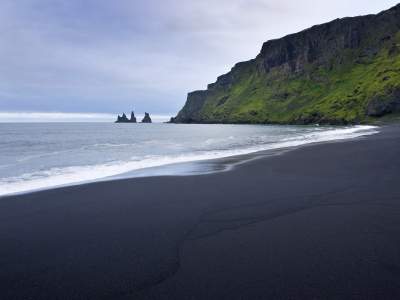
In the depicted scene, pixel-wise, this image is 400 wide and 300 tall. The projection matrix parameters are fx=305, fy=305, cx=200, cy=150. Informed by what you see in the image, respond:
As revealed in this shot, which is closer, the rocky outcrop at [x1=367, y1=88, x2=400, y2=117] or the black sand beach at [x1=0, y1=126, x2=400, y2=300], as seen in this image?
the black sand beach at [x1=0, y1=126, x2=400, y2=300]

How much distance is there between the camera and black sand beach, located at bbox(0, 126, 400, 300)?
17.5 ft

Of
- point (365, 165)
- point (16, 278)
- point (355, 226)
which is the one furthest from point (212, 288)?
point (365, 165)

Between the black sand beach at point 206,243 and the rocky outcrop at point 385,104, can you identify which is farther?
the rocky outcrop at point 385,104

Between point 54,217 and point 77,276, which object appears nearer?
point 77,276

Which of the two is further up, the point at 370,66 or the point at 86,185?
the point at 370,66

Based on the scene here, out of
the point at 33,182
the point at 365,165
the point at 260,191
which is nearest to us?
the point at 260,191

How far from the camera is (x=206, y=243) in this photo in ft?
24.0

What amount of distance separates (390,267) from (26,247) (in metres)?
7.98

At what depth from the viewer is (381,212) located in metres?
9.13

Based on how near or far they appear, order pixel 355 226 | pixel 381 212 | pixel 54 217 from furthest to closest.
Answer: pixel 54 217 < pixel 381 212 < pixel 355 226

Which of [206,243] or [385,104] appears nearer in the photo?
[206,243]

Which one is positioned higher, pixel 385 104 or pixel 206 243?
pixel 385 104

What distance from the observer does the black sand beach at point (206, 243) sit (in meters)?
5.33

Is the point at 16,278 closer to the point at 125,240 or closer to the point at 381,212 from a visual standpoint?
the point at 125,240
